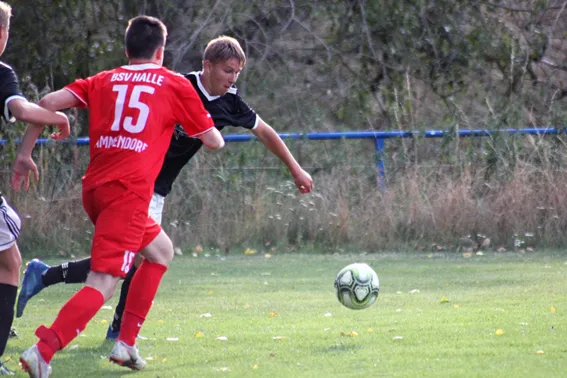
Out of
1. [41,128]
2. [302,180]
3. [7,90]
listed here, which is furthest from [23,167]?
[302,180]

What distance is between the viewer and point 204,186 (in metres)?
13.5

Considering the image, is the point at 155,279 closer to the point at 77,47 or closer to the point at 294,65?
the point at 77,47

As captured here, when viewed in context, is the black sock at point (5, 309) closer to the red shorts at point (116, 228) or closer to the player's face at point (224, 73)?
the red shorts at point (116, 228)

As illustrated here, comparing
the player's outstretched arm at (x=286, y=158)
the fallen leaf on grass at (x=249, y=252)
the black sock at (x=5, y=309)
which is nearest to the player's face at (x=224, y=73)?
the player's outstretched arm at (x=286, y=158)

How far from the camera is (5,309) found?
217 inches

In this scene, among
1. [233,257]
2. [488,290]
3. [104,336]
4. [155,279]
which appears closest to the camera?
[155,279]

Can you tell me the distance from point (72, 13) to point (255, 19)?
2.78 m

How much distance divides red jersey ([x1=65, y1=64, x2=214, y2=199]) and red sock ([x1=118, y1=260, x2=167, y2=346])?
626 millimetres

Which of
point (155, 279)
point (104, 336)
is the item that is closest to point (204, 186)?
point (104, 336)

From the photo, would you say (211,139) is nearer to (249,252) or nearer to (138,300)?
(138,300)

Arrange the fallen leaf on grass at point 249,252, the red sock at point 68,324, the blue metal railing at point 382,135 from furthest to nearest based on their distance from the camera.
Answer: the blue metal railing at point 382,135 < the fallen leaf on grass at point 249,252 < the red sock at point 68,324

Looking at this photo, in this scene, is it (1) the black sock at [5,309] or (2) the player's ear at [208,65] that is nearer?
(1) the black sock at [5,309]

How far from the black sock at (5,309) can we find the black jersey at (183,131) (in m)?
1.21

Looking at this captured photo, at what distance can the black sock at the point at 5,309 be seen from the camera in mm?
5484
